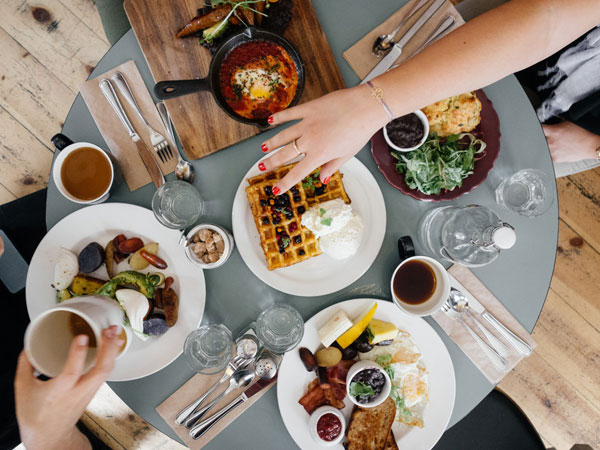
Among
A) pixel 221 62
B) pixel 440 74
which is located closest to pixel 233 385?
pixel 221 62

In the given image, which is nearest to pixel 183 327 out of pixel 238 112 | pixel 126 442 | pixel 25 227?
pixel 238 112

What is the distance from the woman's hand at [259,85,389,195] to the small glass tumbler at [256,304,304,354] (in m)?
0.57

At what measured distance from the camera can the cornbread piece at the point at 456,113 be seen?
1.71 m

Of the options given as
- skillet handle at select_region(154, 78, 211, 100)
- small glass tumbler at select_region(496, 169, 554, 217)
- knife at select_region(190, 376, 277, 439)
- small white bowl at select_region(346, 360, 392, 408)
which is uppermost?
skillet handle at select_region(154, 78, 211, 100)

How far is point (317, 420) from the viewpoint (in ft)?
5.68

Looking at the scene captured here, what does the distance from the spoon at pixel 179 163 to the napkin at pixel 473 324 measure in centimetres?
137

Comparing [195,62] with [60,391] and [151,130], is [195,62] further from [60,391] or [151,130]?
[60,391]

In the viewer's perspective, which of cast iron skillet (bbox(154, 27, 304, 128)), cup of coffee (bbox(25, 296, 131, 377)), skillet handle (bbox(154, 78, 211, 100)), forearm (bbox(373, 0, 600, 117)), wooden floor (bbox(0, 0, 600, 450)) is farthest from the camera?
wooden floor (bbox(0, 0, 600, 450))

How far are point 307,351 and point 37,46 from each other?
10.5 ft

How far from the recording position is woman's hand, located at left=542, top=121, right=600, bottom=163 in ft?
6.89

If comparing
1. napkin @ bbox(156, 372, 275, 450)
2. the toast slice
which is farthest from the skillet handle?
the toast slice

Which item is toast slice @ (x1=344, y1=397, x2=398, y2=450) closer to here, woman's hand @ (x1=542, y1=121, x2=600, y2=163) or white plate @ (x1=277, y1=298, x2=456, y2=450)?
white plate @ (x1=277, y1=298, x2=456, y2=450)

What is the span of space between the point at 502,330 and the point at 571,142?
1177 mm

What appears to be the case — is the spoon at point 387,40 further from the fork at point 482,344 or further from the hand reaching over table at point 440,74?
the fork at point 482,344
